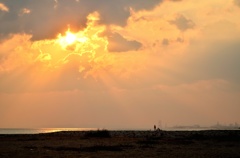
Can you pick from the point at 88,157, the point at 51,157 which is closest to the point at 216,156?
the point at 88,157

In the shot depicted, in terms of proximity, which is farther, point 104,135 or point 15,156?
point 104,135

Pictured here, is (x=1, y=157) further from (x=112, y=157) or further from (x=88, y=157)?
(x=112, y=157)

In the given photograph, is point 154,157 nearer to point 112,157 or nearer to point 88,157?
point 112,157

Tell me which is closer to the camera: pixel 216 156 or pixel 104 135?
pixel 216 156

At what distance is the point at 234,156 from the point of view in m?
32.5

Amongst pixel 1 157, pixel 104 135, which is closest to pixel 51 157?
pixel 1 157

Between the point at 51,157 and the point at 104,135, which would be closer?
the point at 51,157

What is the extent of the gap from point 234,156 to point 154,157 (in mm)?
7160

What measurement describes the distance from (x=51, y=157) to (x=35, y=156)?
1.71m

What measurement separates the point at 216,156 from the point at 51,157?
14331 mm

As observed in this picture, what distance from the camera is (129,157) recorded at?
104 ft

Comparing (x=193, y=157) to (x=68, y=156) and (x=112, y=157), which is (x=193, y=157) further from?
(x=68, y=156)

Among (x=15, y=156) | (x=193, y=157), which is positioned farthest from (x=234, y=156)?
(x=15, y=156)

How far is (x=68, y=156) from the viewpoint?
32156mm
